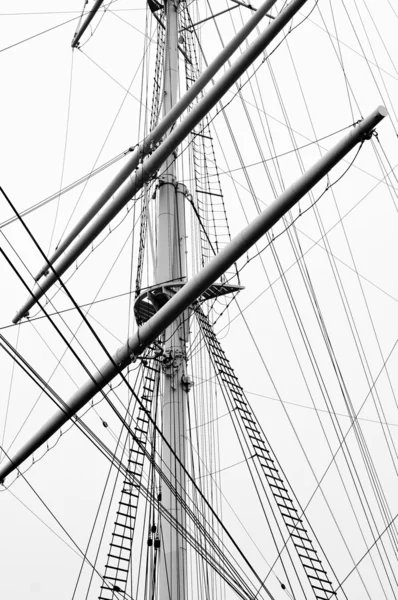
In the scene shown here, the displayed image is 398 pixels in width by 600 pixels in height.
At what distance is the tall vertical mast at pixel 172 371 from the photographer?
934 cm

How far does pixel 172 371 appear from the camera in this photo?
1061cm

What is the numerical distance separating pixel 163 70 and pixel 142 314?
16.2 feet

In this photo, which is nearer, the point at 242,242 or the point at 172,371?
the point at 242,242

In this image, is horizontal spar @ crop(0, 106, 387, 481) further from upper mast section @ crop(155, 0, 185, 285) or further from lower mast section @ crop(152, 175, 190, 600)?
upper mast section @ crop(155, 0, 185, 285)

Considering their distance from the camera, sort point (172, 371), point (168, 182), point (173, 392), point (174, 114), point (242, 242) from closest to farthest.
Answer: point (242, 242) → point (173, 392) → point (172, 371) → point (174, 114) → point (168, 182)

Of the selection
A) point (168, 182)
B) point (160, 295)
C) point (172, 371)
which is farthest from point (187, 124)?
point (172, 371)

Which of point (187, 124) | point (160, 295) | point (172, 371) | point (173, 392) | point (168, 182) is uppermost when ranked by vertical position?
point (168, 182)

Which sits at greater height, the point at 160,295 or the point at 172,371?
the point at 160,295

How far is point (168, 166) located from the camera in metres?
12.5

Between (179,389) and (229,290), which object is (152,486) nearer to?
(179,389)

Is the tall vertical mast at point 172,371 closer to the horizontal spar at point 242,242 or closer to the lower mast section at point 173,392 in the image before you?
the lower mast section at point 173,392

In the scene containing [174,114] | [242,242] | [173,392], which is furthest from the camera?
[174,114]

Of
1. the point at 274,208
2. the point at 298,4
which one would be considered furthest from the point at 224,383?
the point at 298,4

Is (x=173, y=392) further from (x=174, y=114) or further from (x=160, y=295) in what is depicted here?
(x=174, y=114)
